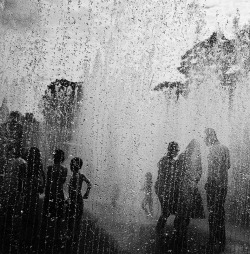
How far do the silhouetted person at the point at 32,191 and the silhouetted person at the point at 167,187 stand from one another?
1.76 meters

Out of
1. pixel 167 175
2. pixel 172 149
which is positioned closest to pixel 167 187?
pixel 167 175

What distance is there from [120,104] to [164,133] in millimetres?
3124

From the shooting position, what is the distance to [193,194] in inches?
198

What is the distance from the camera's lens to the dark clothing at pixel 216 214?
481 centimetres

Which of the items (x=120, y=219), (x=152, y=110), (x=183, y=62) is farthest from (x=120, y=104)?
(x=120, y=219)

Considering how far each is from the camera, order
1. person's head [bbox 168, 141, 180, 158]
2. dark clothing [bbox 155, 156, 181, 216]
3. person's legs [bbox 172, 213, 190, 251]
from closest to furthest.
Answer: person's legs [bbox 172, 213, 190, 251]
dark clothing [bbox 155, 156, 181, 216]
person's head [bbox 168, 141, 180, 158]

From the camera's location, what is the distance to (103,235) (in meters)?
5.36

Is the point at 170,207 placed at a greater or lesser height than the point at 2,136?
lesser

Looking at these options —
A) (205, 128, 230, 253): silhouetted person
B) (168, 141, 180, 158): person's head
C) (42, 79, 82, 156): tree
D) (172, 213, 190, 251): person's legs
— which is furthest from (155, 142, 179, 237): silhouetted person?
(42, 79, 82, 156): tree

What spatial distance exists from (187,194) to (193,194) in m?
0.09

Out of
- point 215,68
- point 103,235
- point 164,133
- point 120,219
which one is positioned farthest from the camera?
point 164,133

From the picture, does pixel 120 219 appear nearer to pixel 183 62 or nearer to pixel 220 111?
pixel 220 111

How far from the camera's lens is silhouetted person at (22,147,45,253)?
4820mm

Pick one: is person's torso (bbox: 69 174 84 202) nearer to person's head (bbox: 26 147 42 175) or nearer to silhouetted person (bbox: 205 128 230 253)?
person's head (bbox: 26 147 42 175)
